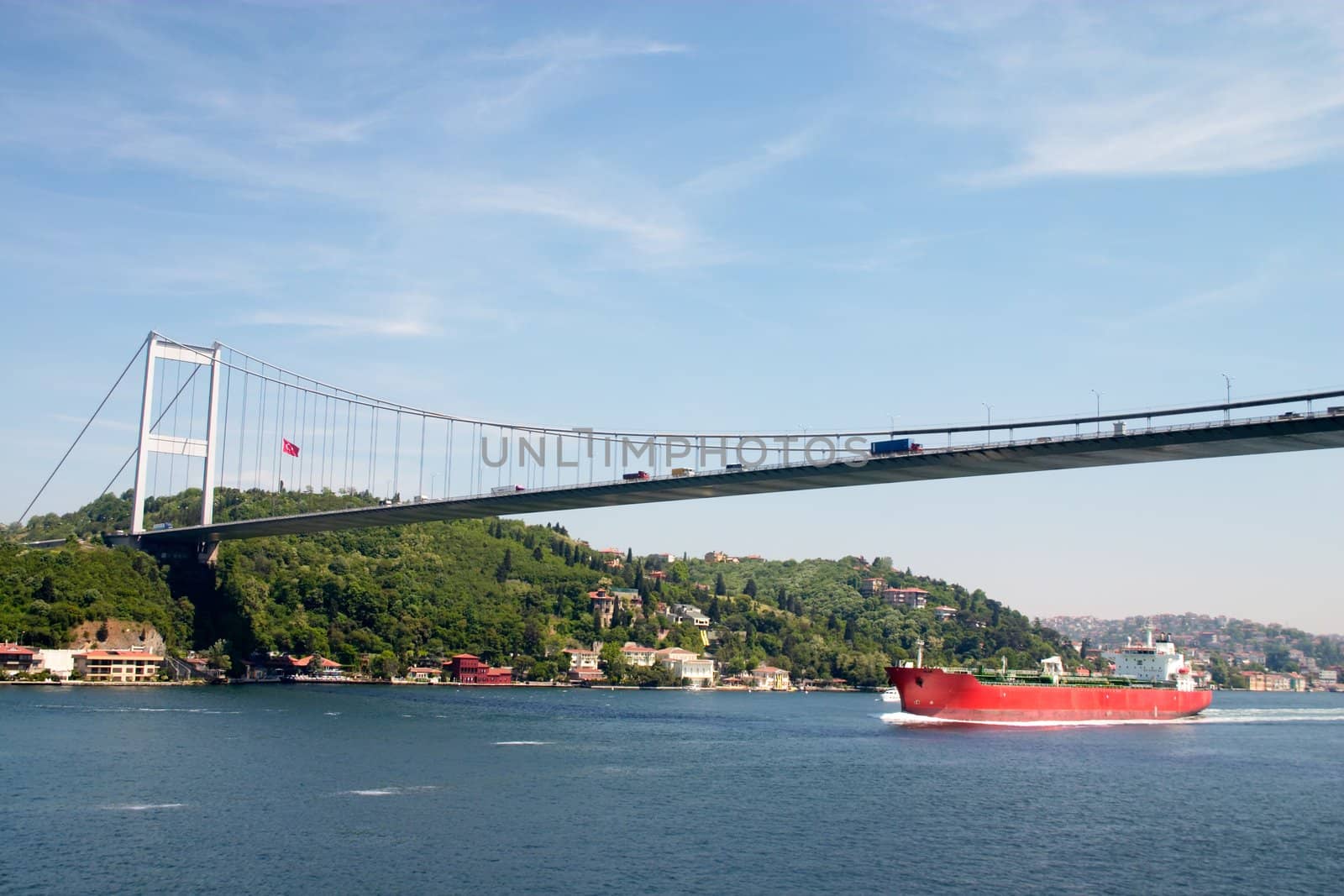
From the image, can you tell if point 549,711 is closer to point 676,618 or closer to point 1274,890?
point 1274,890

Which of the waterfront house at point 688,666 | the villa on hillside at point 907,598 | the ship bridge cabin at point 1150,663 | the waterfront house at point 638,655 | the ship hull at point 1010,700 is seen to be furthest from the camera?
the villa on hillside at point 907,598

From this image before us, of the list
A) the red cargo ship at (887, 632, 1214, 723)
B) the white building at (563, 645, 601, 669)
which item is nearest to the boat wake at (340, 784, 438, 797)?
the red cargo ship at (887, 632, 1214, 723)

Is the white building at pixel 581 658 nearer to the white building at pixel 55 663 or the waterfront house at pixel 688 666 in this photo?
the waterfront house at pixel 688 666

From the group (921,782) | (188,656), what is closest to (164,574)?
(188,656)

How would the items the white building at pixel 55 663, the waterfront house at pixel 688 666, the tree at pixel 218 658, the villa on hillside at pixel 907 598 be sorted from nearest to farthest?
the white building at pixel 55 663, the tree at pixel 218 658, the waterfront house at pixel 688 666, the villa on hillside at pixel 907 598

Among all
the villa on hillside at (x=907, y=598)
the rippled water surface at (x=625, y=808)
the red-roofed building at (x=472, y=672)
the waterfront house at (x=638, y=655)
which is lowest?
the rippled water surface at (x=625, y=808)

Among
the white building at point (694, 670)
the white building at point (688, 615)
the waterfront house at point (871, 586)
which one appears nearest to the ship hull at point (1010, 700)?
the white building at point (694, 670)

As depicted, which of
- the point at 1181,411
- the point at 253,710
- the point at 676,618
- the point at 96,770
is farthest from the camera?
the point at 676,618
